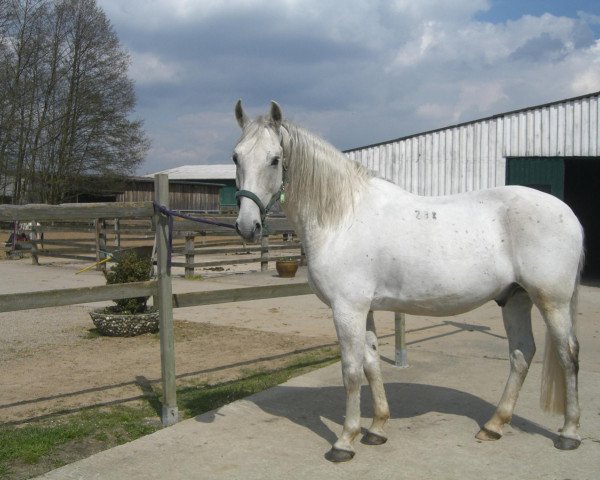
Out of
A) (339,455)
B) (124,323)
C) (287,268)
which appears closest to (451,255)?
(339,455)

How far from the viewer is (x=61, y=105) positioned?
28.7 m

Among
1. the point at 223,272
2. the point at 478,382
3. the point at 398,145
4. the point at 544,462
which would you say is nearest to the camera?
the point at 544,462

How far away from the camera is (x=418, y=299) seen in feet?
11.2

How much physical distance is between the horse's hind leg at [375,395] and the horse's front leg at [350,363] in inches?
8.0

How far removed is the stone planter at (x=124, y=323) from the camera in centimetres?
712

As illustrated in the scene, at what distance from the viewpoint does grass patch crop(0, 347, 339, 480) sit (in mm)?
3367

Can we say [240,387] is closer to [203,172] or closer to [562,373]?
[562,373]

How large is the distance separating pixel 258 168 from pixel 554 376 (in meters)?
2.20

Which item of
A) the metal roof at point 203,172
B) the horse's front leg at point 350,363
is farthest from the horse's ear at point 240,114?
the metal roof at point 203,172

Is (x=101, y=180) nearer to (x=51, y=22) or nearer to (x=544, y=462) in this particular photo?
(x=51, y=22)

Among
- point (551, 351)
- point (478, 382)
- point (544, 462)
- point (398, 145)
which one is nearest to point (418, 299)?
point (551, 351)

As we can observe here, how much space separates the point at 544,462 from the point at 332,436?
124 centimetres

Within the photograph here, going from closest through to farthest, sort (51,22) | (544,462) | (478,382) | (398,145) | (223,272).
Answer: (544,462), (478,382), (398,145), (223,272), (51,22)

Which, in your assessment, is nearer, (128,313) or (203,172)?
(128,313)
